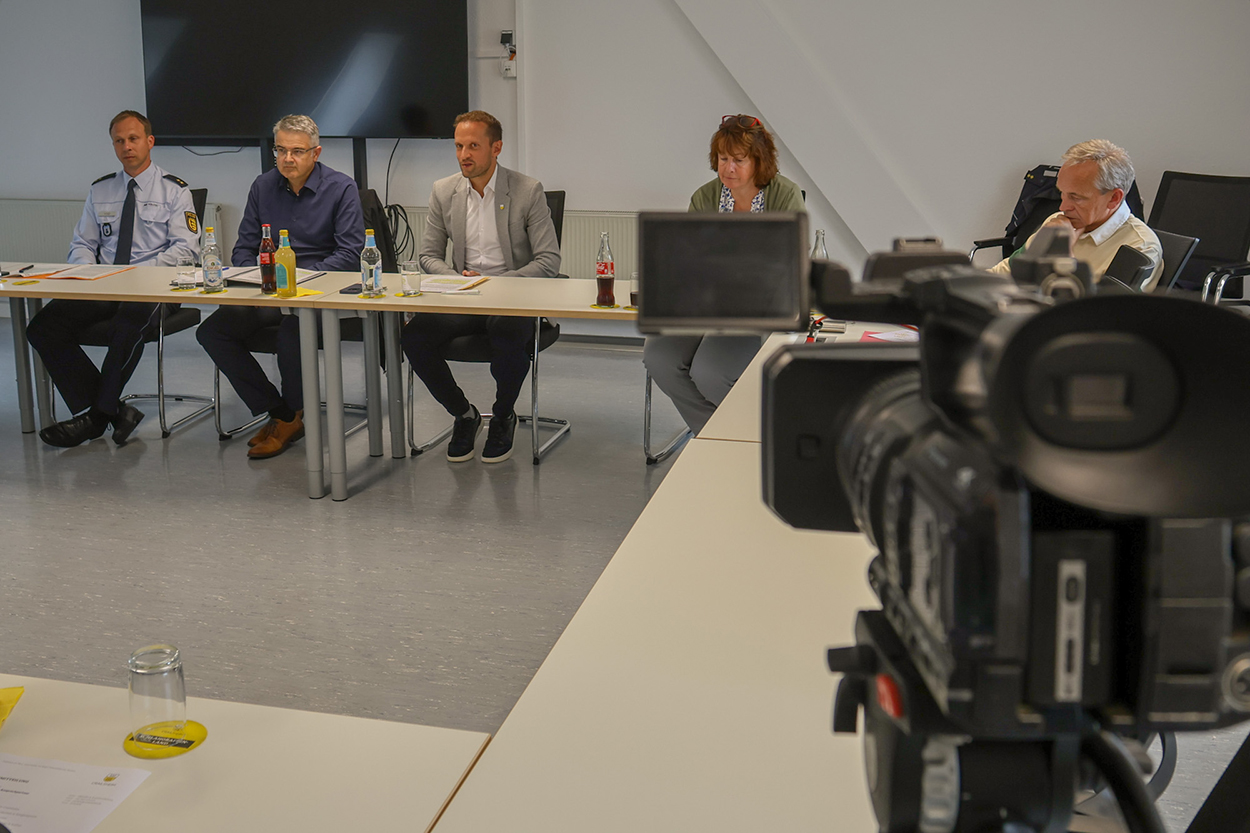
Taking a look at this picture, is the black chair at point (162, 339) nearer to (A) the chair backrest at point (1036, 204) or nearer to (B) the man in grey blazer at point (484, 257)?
(B) the man in grey blazer at point (484, 257)

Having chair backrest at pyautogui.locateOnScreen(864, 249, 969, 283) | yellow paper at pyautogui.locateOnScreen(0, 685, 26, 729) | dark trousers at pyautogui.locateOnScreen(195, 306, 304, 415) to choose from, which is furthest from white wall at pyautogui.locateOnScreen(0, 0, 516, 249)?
chair backrest at pyautogui.locateOnScreen(864, 249, 969, 283)

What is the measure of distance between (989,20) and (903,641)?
5.05m

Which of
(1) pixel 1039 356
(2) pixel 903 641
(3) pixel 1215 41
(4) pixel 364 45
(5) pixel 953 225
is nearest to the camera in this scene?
(1) pixel 1039 356

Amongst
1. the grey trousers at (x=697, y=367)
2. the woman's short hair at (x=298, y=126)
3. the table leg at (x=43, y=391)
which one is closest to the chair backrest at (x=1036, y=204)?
the grey trousers at (x=697, y=367)

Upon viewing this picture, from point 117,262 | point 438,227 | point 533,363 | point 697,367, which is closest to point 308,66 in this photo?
point 117,262

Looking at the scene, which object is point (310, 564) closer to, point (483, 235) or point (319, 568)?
point (319, 568)

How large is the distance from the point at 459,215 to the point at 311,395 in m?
1.09

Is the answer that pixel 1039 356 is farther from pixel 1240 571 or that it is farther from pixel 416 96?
pixel 416 96

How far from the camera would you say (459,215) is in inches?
160

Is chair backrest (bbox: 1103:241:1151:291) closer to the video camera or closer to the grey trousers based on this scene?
the grey trousers

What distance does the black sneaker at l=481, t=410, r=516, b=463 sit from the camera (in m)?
3.81

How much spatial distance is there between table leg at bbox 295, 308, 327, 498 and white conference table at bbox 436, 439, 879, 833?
7.02ft

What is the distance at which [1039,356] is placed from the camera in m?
0.44

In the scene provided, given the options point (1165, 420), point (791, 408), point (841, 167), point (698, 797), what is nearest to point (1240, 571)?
point (1165, 420)
